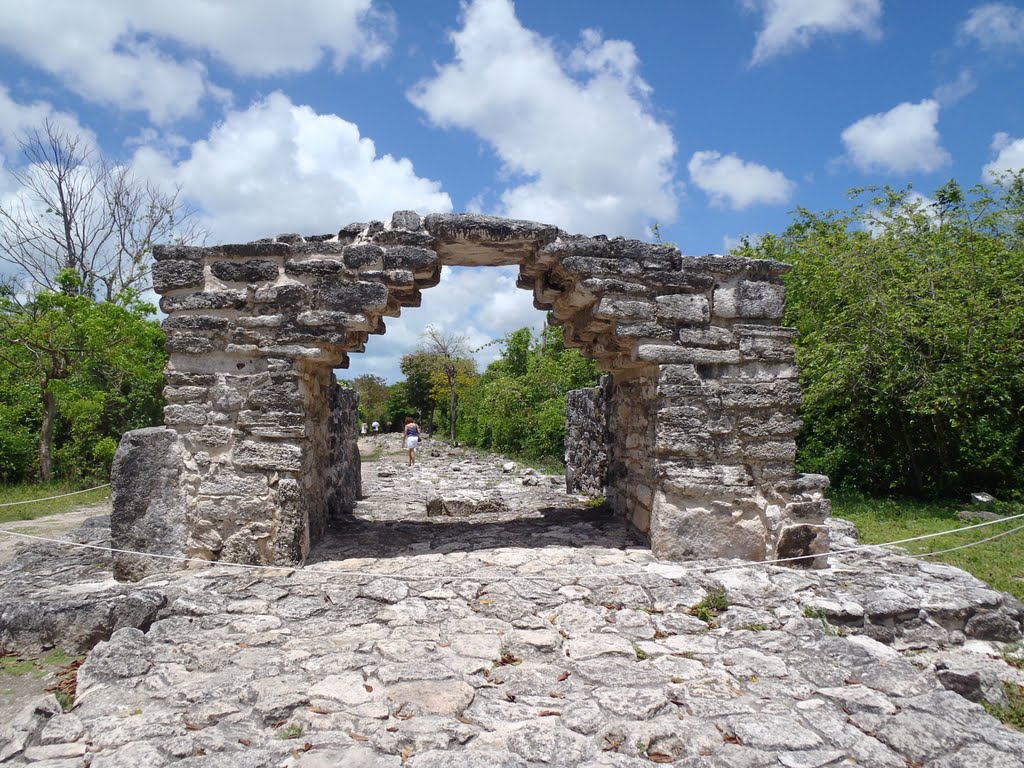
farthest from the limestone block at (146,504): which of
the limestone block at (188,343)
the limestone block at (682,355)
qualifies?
the limestone block at (682,355)

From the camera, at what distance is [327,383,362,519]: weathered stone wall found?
6.94 m

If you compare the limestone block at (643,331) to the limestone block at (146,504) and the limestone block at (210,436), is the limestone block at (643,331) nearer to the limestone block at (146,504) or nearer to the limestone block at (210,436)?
the limestone block at (210,436)

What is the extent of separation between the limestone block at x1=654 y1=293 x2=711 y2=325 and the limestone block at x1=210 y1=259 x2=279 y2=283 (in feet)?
9.38

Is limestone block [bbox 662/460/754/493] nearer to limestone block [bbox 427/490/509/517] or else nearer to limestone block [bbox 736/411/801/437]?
limestone block [bbox 736/411/801/437]

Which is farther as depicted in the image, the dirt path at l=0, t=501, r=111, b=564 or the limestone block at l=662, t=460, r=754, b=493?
the dirt path at l=0, t=501, r=111, b=564

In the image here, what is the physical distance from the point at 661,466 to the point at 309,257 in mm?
3018

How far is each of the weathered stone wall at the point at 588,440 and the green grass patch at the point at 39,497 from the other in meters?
6.36

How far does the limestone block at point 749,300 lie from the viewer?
5211 millimetres

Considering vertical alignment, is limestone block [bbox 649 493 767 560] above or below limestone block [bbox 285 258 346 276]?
below

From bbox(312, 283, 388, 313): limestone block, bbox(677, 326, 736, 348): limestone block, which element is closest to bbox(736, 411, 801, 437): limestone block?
bbox(677, 326, 736, 348): limestone block

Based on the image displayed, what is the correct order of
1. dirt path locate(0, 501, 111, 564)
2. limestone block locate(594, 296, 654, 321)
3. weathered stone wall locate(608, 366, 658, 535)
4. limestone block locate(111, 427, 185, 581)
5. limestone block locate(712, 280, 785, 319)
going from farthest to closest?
dirt path locate(0, 501, 111, 564) < weathered stone wall locate(608, 366, 658, 535) < limestone block locate(712, 280, 785, 319) < limestone block locate(594, 296, 654, 321) < limestone block locate(111, 427, 185, 581)

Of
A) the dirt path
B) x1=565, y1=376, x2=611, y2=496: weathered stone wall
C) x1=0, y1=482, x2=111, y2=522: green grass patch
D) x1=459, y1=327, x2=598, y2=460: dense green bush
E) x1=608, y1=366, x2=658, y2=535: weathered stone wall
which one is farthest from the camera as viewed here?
x1=459, y1=327, x2=598, y2=460: dense green bush

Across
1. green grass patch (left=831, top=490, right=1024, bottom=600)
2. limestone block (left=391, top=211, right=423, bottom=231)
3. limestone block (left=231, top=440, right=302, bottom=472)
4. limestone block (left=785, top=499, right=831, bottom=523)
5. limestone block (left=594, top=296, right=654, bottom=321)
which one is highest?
limestone block (left=391, top=211, right=423, bottom=231)

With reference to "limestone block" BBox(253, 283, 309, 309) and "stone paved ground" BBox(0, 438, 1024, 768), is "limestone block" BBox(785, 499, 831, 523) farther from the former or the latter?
"limestone block" BBox(253, 283, 309, 309)
